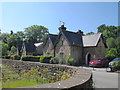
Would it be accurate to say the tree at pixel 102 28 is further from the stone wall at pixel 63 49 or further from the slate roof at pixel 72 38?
the stone wall at pixel 63 49

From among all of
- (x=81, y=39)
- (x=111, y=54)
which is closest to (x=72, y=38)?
(x=81, y=39)

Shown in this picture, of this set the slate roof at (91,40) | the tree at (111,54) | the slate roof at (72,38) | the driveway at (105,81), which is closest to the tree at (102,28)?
the slate roof at (91,40)

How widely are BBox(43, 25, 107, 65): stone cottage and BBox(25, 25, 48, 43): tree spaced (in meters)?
39.4

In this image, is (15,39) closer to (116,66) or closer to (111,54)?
(111,54)

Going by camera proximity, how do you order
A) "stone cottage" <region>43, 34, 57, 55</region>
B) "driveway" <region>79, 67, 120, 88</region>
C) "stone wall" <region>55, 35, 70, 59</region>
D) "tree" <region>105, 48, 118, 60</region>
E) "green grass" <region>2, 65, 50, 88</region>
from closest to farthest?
"green grass" <region>2, 65, 50, 88</region> < "driveway" <region>79, 67, 120, 88</region> < "tree" <region>105, 48, 118, 60</region> < "stone wall" <region>55, 35, 70, 59</region> < "stone cottage" <region>43, 34, 57, 55</region>

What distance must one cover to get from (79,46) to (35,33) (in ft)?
146

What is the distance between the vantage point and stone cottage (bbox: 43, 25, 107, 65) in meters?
22.9

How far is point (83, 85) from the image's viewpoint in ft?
10.6

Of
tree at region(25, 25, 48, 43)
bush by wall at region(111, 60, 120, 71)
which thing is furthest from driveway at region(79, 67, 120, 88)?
tree at region(25, 25, 48, 43)

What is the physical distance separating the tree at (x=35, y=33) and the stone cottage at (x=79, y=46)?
39402 millimetres

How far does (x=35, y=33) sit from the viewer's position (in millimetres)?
63969

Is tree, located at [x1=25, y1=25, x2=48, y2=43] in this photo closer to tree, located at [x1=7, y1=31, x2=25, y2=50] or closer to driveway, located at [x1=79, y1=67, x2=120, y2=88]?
tree, located at [x1=7, y1=31, x2=25, y2=50]

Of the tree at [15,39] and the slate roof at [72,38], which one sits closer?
the slate roof at [72,38]

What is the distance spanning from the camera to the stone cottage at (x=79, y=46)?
2288cm
